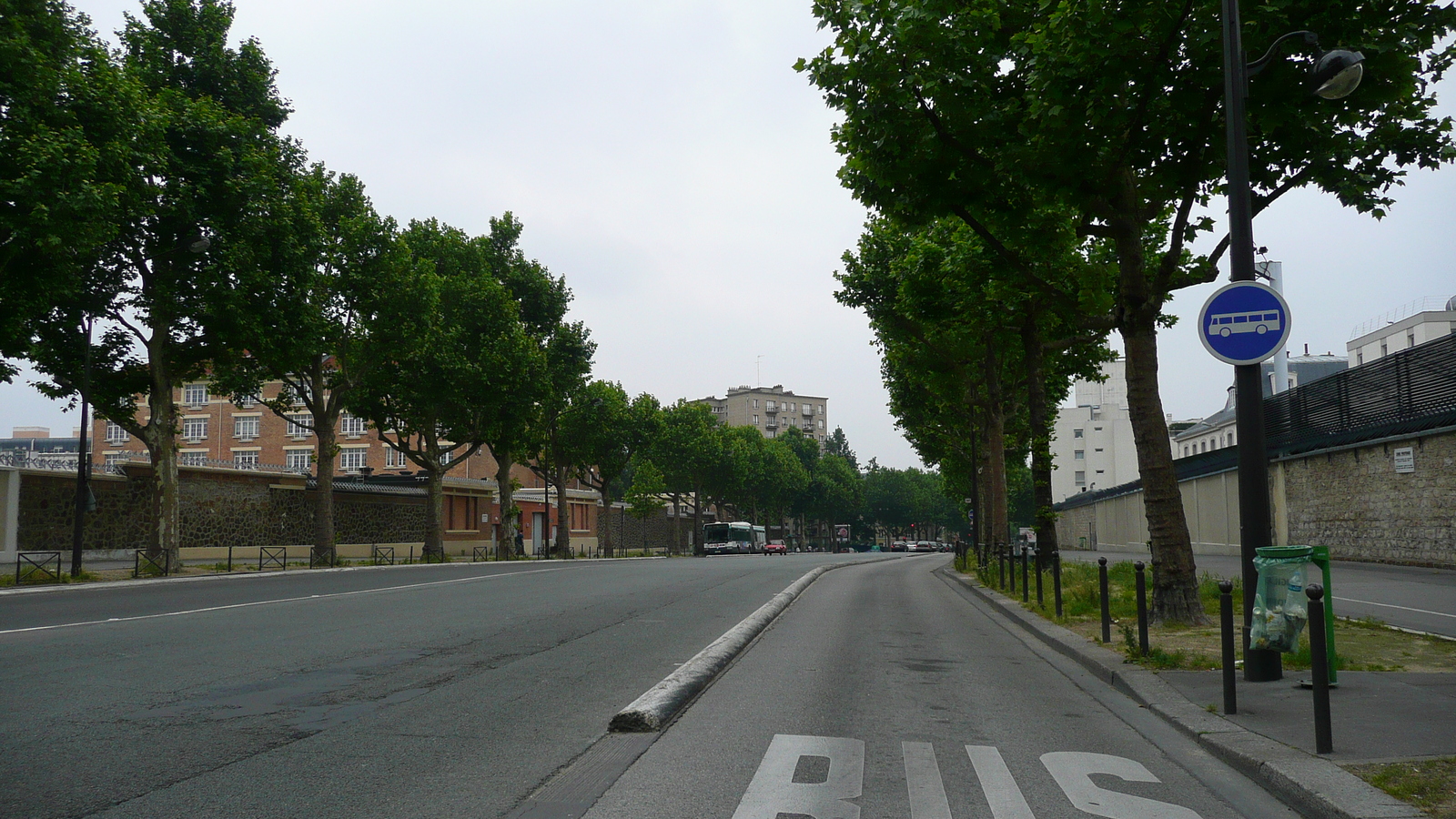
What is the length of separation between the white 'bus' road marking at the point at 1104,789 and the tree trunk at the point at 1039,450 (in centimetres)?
1372

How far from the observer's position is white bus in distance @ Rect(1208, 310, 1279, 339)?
7750 millimetres

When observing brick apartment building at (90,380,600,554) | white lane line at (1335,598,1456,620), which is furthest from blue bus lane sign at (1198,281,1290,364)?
brick apartment building at (90,380,600,554)

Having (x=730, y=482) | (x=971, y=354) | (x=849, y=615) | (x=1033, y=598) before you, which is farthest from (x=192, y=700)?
(x=730, y=482)

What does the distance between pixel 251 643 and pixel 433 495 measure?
30919 millimetres

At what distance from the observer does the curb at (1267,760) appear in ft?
14.7

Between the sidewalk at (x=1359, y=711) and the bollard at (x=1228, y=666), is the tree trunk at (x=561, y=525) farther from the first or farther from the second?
the bollard at (x=1228, y=666)

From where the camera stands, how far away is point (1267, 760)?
17.6ft

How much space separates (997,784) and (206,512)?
36483 mm

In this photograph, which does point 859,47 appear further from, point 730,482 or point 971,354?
point 730,482

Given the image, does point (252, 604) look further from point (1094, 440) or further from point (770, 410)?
point (770, 410)

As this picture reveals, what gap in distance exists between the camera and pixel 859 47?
35.4 ft

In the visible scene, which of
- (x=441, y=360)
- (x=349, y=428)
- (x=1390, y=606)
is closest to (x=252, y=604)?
(x=1390, y=606)

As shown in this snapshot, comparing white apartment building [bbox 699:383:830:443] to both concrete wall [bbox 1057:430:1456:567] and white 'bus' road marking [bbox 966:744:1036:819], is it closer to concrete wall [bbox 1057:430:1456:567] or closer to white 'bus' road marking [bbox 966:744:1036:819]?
concrete wall [bbox 1057:430:1456:567]

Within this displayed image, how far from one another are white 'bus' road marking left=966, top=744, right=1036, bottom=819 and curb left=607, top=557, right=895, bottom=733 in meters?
2.04
